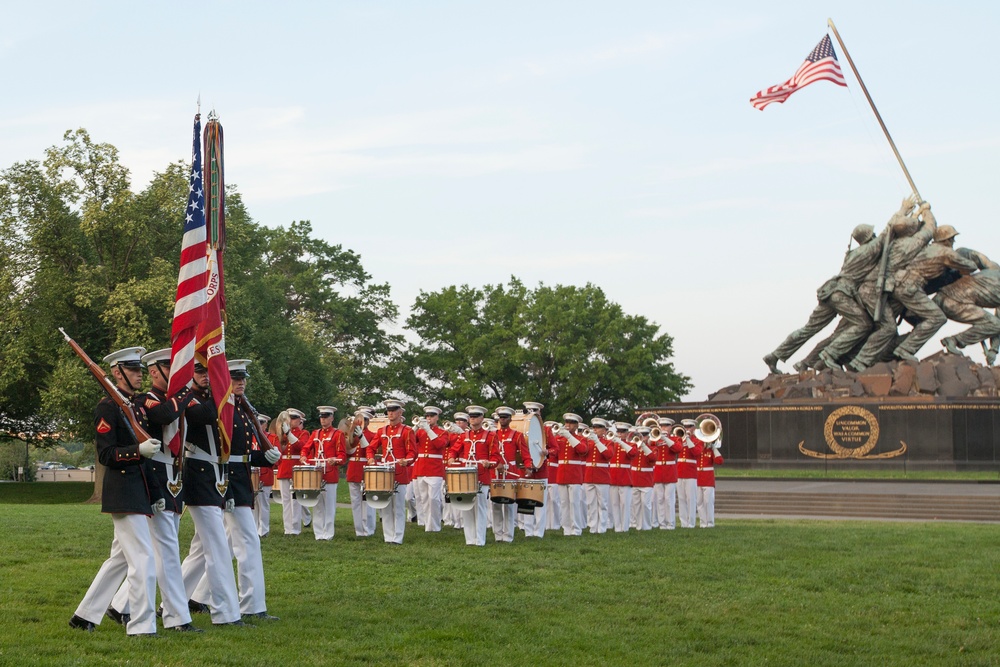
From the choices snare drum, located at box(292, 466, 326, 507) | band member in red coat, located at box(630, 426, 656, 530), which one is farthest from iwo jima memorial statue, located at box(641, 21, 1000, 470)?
snare drum, located at box(292, 466, 326, 507)

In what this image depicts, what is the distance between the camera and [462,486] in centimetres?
1641

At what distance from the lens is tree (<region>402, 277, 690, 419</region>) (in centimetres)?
5716

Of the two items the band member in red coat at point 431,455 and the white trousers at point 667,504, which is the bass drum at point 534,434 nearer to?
the band member in red coat at point 431,455

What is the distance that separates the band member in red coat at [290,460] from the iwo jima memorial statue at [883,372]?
2086cm

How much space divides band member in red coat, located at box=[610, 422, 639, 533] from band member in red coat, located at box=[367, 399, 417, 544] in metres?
4.05

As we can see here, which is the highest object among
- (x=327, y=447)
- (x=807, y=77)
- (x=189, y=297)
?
(x=807, y=77)

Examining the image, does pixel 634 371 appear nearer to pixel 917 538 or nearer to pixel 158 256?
pixel 158 256

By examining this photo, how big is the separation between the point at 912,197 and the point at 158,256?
25522 millimetres

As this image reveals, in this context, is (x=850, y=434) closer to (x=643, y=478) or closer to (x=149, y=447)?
(x=643, y=478)

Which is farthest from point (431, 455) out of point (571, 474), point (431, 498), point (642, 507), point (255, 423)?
point (255, 423)

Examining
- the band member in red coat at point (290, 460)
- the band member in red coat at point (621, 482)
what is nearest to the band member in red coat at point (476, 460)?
the band member in red coat at point (290, 460)

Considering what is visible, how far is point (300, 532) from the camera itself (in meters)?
18.7

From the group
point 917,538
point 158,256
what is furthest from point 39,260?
point 917,538

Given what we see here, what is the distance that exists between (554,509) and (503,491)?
4.39 m
